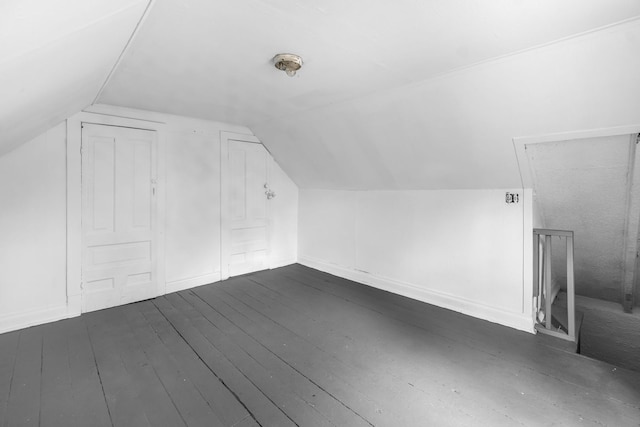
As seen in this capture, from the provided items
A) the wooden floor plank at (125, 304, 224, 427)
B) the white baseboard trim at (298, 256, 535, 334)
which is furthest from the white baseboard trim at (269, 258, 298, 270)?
the wooden floor plank at (125, 304, 224, 427)

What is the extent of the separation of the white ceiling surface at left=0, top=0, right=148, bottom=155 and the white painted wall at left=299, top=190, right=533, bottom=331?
299 cm

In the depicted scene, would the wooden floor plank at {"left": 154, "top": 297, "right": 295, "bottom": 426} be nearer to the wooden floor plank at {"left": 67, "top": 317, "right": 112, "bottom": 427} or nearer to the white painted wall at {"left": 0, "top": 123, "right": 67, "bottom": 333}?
the wooden floor plank at {"left": 67, "top": 317, "right": 112, "bottom": 427}


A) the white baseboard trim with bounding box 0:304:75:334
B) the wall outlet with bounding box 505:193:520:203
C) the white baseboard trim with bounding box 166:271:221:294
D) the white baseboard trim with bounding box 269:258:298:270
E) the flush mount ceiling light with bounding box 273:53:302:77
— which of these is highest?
the flush mount ceiling light with bounding box 273:53:302:77

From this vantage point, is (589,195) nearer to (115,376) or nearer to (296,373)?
(296,373)

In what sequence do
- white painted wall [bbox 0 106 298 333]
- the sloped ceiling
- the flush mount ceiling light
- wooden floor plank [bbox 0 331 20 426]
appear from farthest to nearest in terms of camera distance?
white painted wall [bbox 0 106 298 333] < the flush mount ceiling light < wooden floor plank [bbox 0 331 20 426] < the sloped ceiling

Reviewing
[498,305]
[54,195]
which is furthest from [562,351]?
[54,195]

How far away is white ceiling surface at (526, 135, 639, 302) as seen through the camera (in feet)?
7.30

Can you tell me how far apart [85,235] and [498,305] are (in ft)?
13.7

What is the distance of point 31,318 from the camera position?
274cm

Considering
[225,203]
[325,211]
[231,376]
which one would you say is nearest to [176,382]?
[231,376]

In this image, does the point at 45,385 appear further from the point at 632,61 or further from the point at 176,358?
the point at 632,61

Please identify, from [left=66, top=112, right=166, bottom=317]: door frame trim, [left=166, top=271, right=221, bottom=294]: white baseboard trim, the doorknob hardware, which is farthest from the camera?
the doorknob hardware

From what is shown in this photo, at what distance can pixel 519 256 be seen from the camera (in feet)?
8.98

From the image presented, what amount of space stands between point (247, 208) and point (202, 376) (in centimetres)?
254
